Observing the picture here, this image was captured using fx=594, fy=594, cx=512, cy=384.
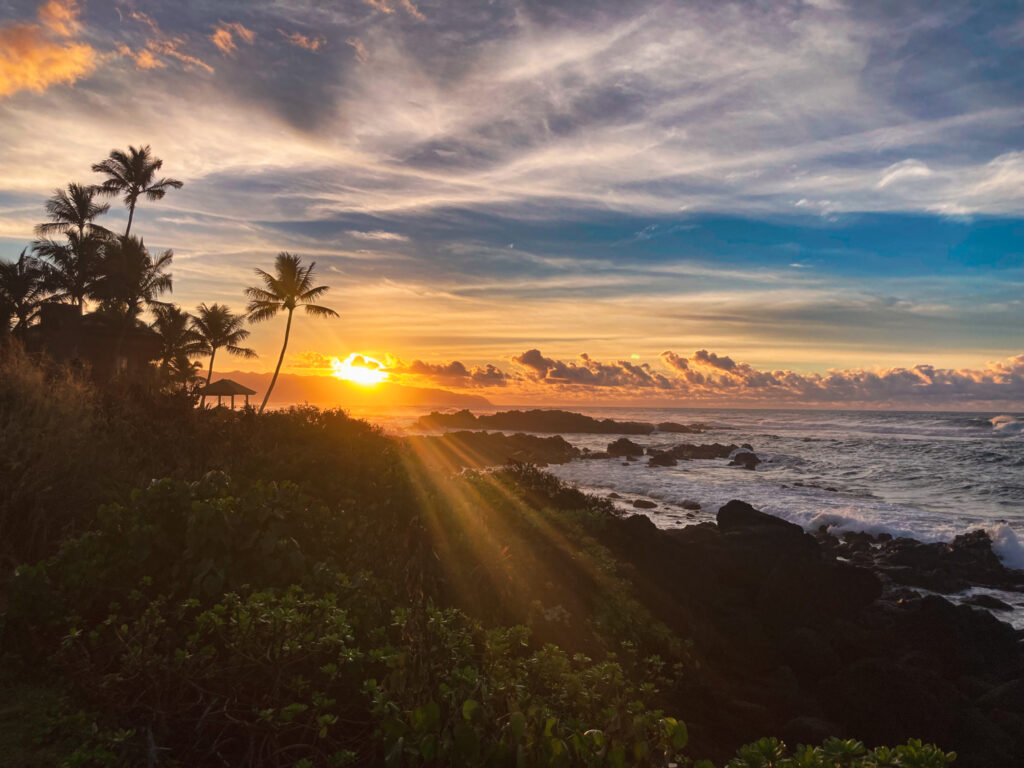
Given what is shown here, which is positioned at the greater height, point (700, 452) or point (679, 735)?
point (679, 735)

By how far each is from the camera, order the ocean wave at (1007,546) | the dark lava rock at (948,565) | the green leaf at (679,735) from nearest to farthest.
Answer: the green leaf at (679,735)
the dark lava rock at (948,565)
the ocean wave at (1007,546)

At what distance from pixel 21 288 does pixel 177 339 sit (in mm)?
10200

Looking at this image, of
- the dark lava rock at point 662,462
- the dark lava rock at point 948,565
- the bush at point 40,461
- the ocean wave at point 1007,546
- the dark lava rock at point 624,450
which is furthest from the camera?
the dark lava rock at point 624,450

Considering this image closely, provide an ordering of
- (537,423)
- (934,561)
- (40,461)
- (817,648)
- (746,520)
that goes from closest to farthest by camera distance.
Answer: (40,461) < (817,648) < (746,520) < (934,561) < (537,423)

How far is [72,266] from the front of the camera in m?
35.2

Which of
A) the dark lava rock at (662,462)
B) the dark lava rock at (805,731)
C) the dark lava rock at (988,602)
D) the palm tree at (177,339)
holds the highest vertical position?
the palm tree at (177,339)

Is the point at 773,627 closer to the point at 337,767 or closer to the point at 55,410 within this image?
the point at 337,767

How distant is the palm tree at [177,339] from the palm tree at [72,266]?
18.8 feet

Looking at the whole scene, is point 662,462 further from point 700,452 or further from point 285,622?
point 285,622

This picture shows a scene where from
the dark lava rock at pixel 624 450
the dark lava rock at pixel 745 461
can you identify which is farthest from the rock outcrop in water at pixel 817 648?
the dark lava rock at pixel 624 450

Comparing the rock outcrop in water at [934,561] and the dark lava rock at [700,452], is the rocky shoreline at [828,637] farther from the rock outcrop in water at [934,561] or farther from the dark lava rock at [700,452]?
the dark lava rock at [700,452]

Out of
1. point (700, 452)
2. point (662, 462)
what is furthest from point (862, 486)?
point (700, 452)

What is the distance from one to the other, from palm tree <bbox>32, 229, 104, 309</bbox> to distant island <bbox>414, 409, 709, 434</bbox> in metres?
40.5

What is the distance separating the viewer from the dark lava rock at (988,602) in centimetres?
1351
